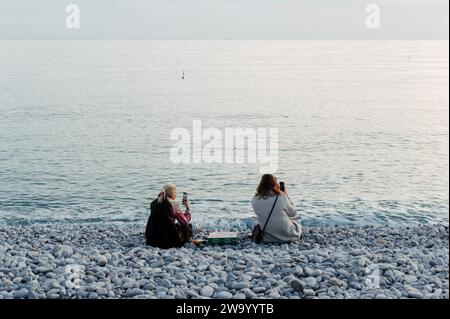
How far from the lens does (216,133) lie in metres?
38.9

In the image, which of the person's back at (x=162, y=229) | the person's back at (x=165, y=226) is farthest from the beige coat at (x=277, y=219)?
the person's back at (x=162, y=229)

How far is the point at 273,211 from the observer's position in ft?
39.0

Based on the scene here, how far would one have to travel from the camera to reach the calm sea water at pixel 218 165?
20078 mm

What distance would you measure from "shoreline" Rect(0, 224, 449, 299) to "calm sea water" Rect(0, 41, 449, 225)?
6.88 meters

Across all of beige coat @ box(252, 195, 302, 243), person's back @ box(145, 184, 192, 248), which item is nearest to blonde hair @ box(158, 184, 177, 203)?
person's back @ box(145, 184, 192, 248)

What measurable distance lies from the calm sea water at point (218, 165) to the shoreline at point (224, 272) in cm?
688

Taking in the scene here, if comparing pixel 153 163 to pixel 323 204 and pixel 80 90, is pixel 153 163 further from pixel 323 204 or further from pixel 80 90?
pixel 80 90

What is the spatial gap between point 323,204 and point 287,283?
1154 centimetres

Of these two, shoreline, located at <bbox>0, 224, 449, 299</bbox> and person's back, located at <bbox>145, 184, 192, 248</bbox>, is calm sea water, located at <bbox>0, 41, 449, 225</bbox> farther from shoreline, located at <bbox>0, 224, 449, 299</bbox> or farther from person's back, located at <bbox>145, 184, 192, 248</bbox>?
shoreline, located at <bbox>0, 224, 449, 299</bbox>

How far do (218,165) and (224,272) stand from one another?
60.1 feet

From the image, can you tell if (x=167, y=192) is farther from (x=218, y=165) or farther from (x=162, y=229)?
(x=218, y=165)

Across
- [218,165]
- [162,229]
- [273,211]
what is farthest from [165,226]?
[218,165]

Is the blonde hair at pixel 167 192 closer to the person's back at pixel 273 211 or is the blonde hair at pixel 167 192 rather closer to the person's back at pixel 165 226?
the person's back at pixel 165 226

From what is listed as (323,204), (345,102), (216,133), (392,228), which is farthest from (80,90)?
(392,228)
